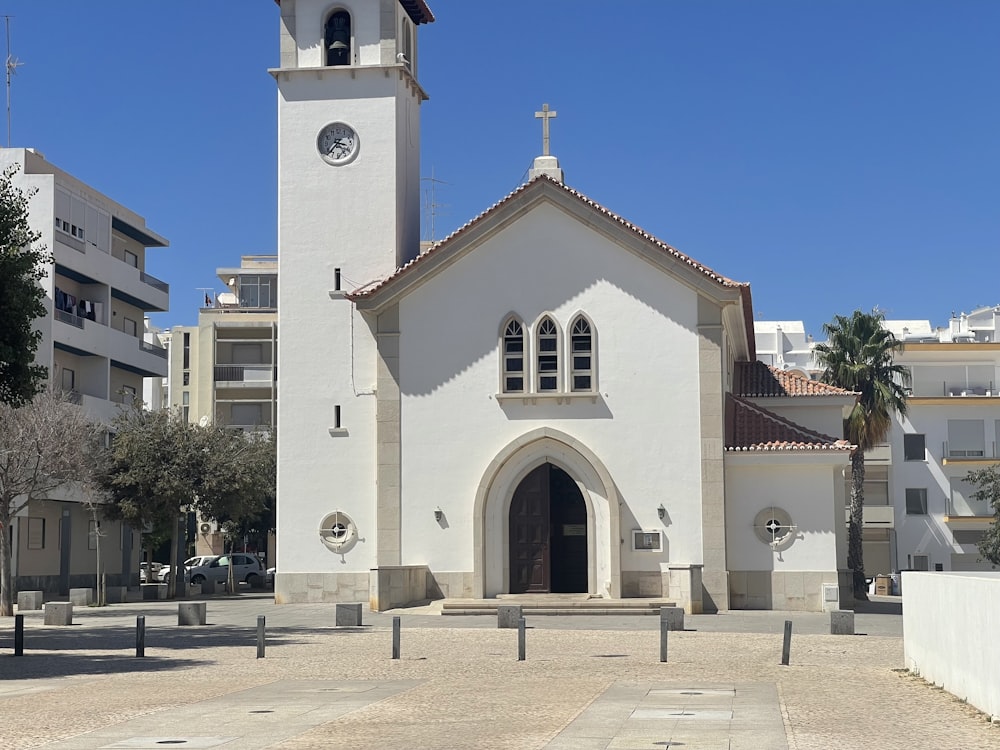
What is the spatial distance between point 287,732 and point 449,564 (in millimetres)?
22425

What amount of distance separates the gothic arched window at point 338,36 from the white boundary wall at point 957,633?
24.2 meters

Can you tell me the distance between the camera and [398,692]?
1880cm

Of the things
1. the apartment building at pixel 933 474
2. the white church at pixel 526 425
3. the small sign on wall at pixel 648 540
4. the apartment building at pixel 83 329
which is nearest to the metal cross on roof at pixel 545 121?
the white church at pixel 526 425

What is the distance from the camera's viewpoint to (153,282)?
6494 centimetres

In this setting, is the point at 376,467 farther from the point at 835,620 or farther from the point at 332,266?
the point at 835,620

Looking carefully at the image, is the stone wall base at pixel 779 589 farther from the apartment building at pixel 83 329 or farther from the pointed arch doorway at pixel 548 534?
the apartment building at pixel 83 329

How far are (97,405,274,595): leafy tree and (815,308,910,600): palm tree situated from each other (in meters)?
23.0

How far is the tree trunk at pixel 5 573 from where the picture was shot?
124 ft

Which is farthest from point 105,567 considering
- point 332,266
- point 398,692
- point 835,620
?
point 398,692

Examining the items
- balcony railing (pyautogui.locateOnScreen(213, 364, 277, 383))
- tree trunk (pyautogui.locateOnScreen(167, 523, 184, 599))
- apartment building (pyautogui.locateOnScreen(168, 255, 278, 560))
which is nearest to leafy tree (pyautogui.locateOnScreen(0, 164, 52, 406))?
tree trunk (pyautogui.locateOnScreen(167, 523, 184, 599))

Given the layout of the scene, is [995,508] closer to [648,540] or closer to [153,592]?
[648,540]

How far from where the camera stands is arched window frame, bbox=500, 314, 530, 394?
1480 inches

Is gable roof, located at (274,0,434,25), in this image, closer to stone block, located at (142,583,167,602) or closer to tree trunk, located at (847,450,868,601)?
stone block, located at (142,583,167,602)

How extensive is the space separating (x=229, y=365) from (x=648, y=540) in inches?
2002
